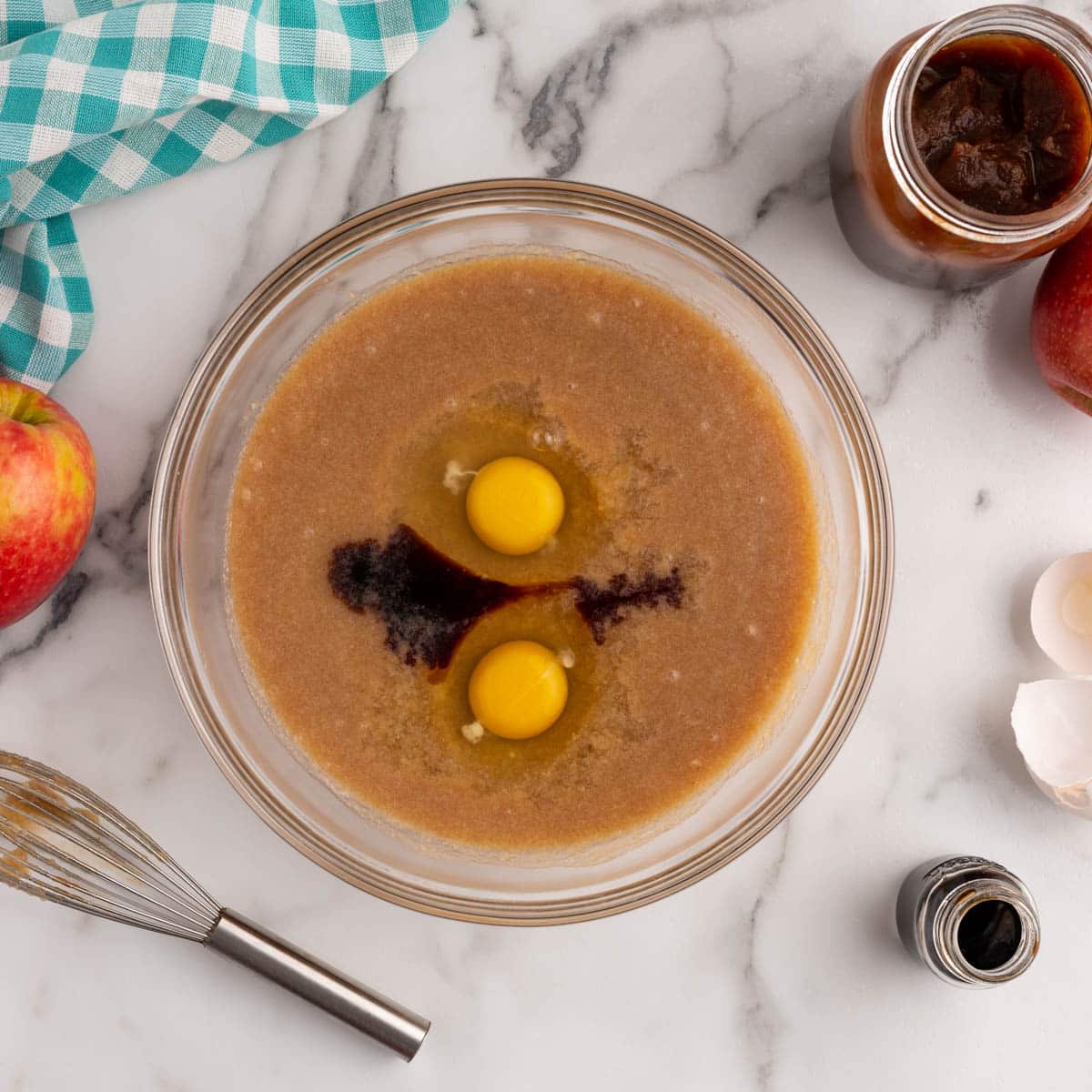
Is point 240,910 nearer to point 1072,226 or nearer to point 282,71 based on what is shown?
point 282,71

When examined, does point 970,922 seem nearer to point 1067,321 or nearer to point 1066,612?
point 1066,612

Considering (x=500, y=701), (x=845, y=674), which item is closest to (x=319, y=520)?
(x=500, y=701)

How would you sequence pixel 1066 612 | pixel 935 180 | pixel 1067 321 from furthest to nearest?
1. pixel 1066 612
2. pixel 1067 321
3. pixel 935 180

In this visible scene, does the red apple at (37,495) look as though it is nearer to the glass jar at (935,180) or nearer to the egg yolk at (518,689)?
the egg yolk at (518,689)

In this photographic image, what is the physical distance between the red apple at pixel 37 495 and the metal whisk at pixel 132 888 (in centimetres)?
27

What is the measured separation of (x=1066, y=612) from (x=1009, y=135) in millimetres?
631

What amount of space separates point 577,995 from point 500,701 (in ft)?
1.54

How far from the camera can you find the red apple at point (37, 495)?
124 centimetres

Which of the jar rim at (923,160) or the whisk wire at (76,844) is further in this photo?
the whisk wire at (76,844)

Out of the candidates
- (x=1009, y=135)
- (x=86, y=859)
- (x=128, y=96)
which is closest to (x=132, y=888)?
(x=86, y=859)

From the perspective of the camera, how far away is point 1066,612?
142cm

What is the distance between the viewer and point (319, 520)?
1.35 metres

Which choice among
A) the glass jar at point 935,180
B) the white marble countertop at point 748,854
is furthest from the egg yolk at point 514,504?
the glass jar at point 935,180

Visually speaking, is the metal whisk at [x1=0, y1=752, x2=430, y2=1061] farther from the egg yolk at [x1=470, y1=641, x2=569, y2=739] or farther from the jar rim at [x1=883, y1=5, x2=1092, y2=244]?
the jar rim at [x1=883, y1=5, x2=1092, y2=244]
